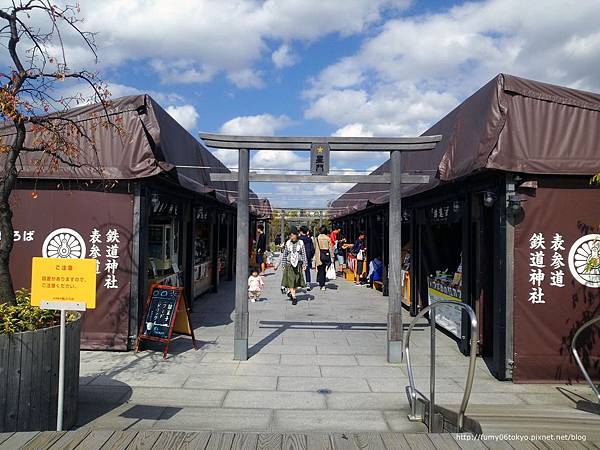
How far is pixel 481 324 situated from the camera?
300 inches

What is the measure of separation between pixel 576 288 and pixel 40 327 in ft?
20.3

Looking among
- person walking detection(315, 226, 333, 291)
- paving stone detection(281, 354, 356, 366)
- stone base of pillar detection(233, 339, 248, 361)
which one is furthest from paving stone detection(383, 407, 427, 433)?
person walking detection(315, 226, 333, 291)

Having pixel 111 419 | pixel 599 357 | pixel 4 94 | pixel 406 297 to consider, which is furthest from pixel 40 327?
pixel 406 297

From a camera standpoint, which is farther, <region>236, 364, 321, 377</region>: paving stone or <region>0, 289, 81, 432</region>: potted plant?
<region>236, 364, 321, 377</region>: paving stone

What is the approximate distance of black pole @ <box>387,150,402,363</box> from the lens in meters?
7.23

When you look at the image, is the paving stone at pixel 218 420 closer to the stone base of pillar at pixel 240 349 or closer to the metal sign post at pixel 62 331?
the metal sign post at pixel 62 331

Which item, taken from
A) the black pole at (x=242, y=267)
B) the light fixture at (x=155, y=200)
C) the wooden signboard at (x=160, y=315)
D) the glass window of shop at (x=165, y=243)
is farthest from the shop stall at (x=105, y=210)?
the glass window of shop at (x=165, y=243)

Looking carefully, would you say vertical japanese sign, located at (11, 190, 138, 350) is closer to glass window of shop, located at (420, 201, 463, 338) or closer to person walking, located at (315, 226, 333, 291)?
glass window of shop, located at (420, 201, 463, 338)

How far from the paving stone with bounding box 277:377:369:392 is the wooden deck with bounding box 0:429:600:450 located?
2298 millimetres

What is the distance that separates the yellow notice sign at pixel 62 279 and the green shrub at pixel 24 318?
0.88ft

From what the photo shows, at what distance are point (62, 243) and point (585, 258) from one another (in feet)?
24.2

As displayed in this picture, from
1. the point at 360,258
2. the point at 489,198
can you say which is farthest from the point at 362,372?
the point at 360,258

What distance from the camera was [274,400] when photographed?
221 inches

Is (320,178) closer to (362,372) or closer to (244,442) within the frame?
(362,372)
